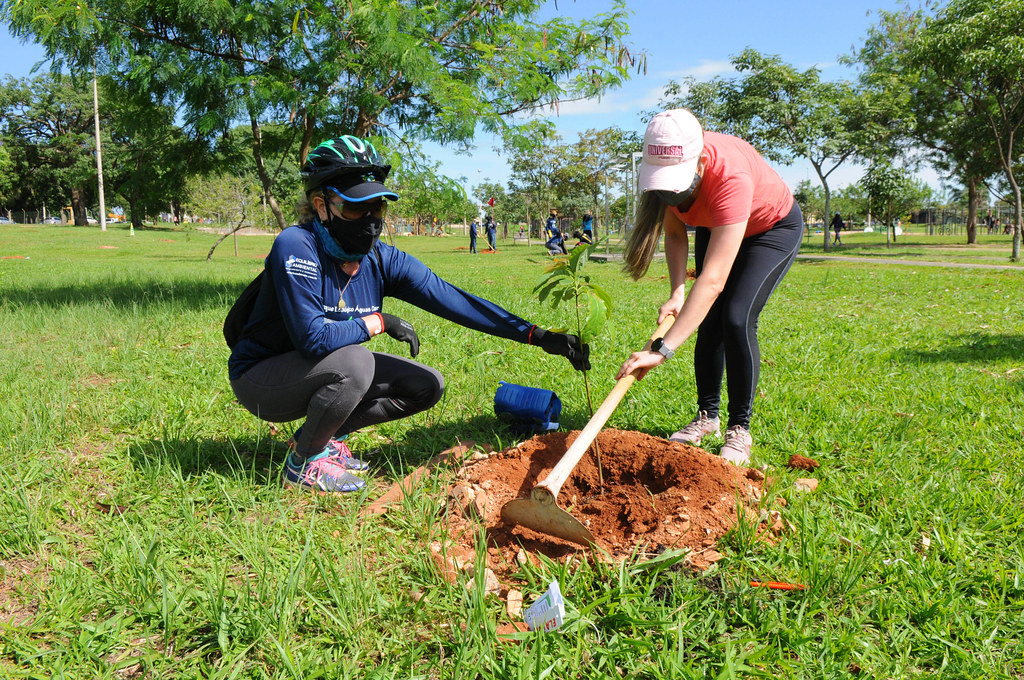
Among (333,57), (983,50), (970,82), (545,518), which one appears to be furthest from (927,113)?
(545,518)

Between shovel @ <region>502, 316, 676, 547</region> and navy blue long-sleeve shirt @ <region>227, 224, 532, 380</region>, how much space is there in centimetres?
81

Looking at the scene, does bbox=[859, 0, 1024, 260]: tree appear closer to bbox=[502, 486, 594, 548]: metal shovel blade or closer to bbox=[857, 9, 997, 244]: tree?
bbox=[857, 9, 997, 244]: tree

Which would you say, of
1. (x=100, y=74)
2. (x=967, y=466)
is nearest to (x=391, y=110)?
(x=100, y=74)

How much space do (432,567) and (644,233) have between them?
6.03 feet

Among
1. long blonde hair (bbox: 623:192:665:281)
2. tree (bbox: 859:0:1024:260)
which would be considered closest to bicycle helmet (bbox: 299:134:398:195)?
long blonde hair (bbox: 623:192:665:281)

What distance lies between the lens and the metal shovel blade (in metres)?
2.29

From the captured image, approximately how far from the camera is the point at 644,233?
320 centimetres

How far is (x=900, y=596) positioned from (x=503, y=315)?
188 centimetres

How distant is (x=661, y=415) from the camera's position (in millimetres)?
3873

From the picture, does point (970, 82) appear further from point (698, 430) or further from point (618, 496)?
point (618, 496)

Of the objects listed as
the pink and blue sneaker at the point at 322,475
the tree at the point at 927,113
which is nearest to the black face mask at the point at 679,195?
the pink and blue sneaker at the point at 322,475

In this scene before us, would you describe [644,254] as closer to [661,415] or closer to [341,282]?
[661,415]

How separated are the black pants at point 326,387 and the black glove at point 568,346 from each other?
0.62 meters

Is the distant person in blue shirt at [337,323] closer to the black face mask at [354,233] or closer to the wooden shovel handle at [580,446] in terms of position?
the black face mask at [354,233]
